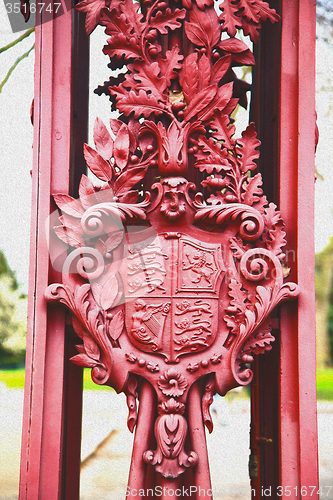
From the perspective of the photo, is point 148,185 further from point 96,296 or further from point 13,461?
point 13,461

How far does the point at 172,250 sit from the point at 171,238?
0.03m

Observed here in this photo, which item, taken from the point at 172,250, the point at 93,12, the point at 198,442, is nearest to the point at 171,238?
the point at 172,250

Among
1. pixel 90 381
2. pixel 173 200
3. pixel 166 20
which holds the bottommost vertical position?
pixel 90 381

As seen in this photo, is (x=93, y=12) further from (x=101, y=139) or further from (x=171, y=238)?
(x=171, y=238)

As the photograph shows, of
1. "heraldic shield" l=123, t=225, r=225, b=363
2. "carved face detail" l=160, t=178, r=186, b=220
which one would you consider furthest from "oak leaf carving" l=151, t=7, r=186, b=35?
"heraldic shield" l=123, t=225, r=225, b=363

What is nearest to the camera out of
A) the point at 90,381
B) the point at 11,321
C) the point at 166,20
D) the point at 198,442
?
the point at 198,442

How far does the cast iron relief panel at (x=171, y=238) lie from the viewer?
1155mm

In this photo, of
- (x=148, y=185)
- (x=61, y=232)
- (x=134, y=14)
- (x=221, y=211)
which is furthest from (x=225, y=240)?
(x=134, y=14)

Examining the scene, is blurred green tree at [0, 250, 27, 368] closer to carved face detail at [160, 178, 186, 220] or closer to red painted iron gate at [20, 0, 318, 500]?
red painted iron gate at [20, 0, 318, 500]

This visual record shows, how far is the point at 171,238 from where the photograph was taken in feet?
3.96

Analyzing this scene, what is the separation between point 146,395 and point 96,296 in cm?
28

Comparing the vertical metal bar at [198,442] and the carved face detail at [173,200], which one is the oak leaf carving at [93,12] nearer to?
the carved face detail at [173,200]

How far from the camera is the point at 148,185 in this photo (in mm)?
1325

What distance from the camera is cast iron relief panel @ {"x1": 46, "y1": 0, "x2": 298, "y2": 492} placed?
1155 millimetres
